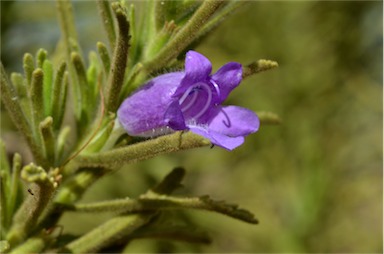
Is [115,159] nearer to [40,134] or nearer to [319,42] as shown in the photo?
[40,134]

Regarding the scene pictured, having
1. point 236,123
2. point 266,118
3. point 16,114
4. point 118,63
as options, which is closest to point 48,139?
point 16,114

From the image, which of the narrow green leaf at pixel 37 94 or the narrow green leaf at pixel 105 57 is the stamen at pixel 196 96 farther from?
the narrow green leaf at pixel 37 94

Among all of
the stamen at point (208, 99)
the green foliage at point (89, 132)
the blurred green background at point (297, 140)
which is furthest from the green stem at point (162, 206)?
the blurred green background at point (297, 140)

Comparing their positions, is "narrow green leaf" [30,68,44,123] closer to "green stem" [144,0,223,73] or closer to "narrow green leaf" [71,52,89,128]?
"narrow green leaf" [71,52,89,128]

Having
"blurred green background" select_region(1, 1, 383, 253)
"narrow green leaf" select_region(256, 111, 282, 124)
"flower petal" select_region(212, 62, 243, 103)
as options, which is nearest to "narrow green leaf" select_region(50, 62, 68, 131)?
"flower petal" select_region(212, 62, 243, 103)

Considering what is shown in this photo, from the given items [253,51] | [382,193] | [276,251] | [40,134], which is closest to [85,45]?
[253,51]
